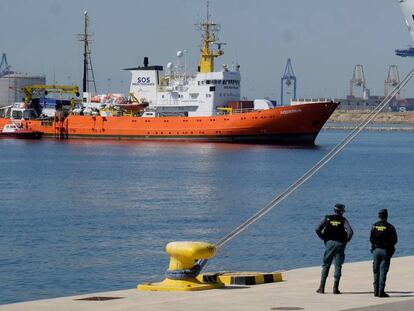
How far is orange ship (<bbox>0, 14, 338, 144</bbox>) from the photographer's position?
95125mm

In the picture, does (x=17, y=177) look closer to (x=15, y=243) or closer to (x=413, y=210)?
(x=413, y=210)

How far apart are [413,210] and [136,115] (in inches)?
2556

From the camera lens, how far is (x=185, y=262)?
61.2ft

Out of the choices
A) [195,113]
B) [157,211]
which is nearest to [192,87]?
[195,113]

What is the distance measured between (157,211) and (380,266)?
79.8 feet

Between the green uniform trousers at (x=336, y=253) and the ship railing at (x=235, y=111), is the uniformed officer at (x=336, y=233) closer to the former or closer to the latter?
the green uniform trousers at (x=336, y=253)

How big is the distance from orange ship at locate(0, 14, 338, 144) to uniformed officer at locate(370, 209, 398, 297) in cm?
7672

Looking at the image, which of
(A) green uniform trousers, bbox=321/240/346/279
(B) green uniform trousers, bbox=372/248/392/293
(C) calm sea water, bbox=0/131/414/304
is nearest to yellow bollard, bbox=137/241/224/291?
(A) green uniform trousers, bbox=321/240/346/279

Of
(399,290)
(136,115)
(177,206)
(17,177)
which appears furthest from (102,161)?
(399,290)

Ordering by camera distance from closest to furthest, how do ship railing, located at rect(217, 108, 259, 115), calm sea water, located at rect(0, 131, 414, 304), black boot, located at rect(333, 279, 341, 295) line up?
black boot, located at rect(333, 279, 341, 295)
calm sea water, located at rect(0, 131, 414, 304)
ship railing, located at rect(217, 108, 259, 115)

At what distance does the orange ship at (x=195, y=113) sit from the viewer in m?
95.1

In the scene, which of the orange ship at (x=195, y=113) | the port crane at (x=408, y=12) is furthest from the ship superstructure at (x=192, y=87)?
the port crane at (x=408, y=12)

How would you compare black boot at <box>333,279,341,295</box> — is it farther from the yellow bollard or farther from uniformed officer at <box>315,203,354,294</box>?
the yellow bollard

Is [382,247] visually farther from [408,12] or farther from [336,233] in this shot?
[408,12]
